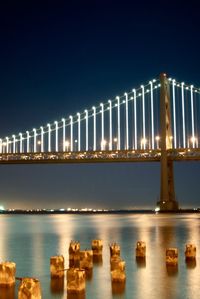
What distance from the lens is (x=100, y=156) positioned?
136 feet

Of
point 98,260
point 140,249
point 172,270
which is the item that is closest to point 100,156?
point 140,249

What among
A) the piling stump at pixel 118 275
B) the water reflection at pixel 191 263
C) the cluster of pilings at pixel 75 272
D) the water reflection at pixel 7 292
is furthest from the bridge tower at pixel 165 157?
the water reflection at pixel 7 292

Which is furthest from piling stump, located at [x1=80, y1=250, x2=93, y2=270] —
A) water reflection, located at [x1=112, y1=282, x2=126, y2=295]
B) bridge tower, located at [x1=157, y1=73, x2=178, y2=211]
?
bridge tower, located at [x1=157, y1=73, x2=178, y2=211]

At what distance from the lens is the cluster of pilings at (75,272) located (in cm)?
649

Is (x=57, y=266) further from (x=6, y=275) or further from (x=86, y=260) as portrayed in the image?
(x=86, y=260)

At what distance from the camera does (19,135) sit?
163 ft

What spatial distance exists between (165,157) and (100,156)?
5.26 meters

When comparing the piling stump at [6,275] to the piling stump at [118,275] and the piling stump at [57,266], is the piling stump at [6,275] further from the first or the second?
the piling stump at [118,275]

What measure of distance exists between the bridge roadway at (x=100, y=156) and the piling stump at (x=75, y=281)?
32229 millimetres

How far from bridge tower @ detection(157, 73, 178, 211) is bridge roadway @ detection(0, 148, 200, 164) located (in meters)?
0.83

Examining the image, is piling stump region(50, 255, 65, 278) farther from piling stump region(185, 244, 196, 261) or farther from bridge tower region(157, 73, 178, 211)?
bridge tower region(157, 73, 178, 211)

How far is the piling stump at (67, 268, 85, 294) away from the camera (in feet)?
23.8

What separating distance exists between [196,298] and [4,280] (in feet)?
8.79

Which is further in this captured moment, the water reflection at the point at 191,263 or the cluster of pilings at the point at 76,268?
the water reflection at the point at 191,263
